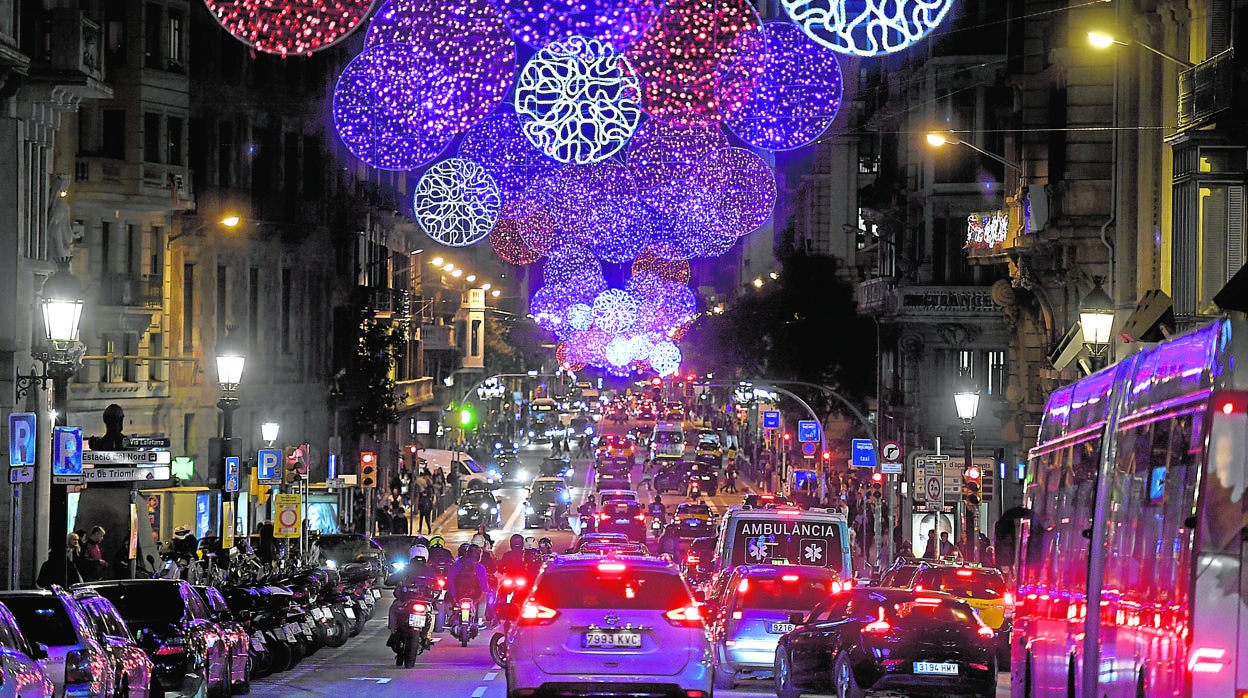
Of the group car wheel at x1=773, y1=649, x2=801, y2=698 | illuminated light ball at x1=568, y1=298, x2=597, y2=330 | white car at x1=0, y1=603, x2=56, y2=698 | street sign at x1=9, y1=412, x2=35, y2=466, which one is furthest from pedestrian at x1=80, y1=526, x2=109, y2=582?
illuminated light ball at x1=568, y1=298, x2=597, y2=330

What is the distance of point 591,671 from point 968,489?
79.6 feet

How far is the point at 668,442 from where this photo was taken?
110 metres

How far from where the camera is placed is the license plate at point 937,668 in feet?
65.4

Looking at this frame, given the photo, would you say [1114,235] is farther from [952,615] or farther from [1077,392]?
[1077,392]

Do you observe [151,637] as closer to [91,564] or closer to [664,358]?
[91,564]

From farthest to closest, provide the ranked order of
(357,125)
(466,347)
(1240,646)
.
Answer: (466,347) → (357,125) → (1240,646)

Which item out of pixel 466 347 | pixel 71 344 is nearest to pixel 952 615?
pixel 71 344

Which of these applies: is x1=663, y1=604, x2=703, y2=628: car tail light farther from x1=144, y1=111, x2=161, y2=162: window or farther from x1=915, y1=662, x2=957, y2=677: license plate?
x1=144, y1=111, x2=161, y2=162: window

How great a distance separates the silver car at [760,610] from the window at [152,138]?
32.8m

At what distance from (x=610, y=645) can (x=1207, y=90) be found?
14.0m

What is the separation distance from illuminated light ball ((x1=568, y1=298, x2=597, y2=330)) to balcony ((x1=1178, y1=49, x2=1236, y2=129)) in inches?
3795

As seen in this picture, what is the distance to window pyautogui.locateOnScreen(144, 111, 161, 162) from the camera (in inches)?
2089

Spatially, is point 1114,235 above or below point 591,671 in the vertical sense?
above

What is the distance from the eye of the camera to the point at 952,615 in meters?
20.3
